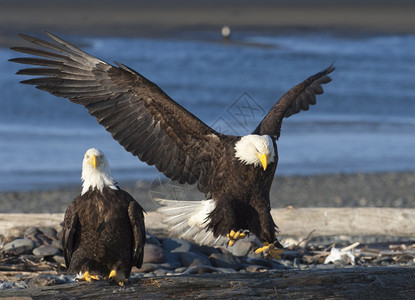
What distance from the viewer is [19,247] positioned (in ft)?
19.2

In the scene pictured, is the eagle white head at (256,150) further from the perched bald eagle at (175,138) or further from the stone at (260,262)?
the stone at (260,262)

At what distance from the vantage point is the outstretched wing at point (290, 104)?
5984 millimetres

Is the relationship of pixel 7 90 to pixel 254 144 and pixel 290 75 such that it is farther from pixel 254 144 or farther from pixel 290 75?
pixel 254 144

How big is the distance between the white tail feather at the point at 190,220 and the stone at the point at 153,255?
0.53ft

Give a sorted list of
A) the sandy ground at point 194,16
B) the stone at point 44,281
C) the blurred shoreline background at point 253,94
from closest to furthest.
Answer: the stone at point 44,281, the blurred shoreline background at point 253,94, the sandy ground at point 194,16

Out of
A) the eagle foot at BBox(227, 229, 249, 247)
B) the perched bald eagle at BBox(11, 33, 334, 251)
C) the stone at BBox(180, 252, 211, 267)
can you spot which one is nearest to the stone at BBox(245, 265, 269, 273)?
the stone at BBox(180, 252, 211, 267)

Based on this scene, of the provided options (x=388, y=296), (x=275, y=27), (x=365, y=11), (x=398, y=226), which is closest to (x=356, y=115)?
(x=398, y=226)

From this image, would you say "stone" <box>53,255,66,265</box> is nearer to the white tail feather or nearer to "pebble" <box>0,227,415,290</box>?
"pebble" <box>0,227,415,290</box>

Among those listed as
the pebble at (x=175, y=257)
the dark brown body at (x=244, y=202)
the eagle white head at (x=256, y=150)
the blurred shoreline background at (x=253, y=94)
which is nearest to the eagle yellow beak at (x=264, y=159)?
the eagle white head at (x=256, y=150)

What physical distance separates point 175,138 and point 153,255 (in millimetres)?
818

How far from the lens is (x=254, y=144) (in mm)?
5273

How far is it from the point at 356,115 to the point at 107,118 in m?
8.53

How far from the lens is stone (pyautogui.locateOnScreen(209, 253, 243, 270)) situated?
5.92 metres

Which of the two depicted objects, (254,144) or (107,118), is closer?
(254,144)
